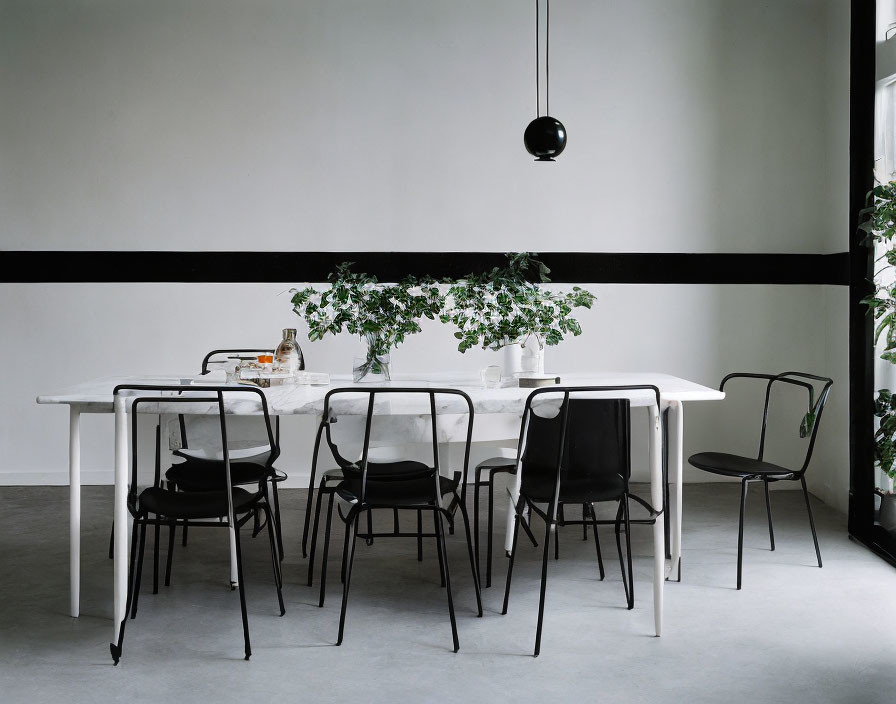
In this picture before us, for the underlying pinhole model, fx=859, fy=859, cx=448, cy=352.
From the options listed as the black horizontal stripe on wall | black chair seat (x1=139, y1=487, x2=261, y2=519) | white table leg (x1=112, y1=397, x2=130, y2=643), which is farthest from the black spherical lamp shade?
white table leg (x1=112, y1=397, x2=130, y2=643)

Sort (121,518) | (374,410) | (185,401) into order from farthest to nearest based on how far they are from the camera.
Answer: (374,410) < (121,518) < (185,401)

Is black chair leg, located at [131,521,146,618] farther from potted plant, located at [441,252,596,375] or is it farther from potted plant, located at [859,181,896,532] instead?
potted plant, located at [859,181,896,532]

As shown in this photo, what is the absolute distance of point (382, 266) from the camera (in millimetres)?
5254

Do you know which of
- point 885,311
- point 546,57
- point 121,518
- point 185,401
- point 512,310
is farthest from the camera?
point 546,57

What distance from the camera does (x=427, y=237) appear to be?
5270mm

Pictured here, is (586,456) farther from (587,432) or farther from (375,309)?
(375,309)

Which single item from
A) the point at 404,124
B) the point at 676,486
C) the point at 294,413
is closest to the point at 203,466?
the point at 294,413

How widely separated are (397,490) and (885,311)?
7.71 feet

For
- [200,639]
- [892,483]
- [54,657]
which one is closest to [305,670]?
[200,639]

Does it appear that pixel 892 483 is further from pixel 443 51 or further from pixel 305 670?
pixel 443 51

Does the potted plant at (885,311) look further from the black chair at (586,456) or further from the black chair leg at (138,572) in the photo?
the black chair leg at (138,572)

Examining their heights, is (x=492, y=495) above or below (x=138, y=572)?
above

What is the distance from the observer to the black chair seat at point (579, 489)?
118 inches

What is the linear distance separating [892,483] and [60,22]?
5193 millimetres
